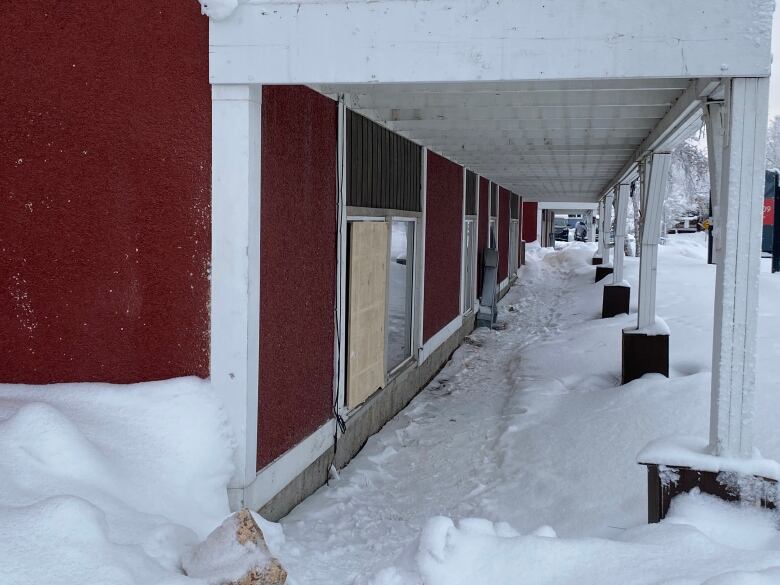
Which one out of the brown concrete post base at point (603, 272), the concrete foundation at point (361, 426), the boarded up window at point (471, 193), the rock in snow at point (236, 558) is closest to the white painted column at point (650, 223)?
the concrete foundation at point (361, 426)

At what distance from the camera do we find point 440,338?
445 inches

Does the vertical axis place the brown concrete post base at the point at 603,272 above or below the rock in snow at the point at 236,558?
above

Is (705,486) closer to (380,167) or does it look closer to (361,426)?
(361,426)

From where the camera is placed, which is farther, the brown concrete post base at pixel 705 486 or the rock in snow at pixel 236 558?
the brown concrete post base at pixel 705 486

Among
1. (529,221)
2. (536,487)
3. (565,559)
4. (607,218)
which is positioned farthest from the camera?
(529,221)

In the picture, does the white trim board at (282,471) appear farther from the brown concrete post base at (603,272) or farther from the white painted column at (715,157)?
the brown concrete post base at (603,272)

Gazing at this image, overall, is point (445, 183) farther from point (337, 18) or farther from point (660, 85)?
point (337, 18)

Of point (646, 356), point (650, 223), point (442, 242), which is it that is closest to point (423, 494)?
point (646, 356)

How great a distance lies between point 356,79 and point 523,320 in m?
12.4

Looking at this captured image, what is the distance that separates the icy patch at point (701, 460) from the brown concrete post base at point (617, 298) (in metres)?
9.84

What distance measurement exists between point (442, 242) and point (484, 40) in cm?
694

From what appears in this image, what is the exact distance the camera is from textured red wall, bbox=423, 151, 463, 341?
10312 millimetres

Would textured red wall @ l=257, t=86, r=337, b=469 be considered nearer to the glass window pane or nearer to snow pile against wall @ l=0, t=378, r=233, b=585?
snow pile against wall @ l=0, t=378, r=233, b=585

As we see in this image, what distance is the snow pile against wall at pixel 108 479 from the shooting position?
321cm
